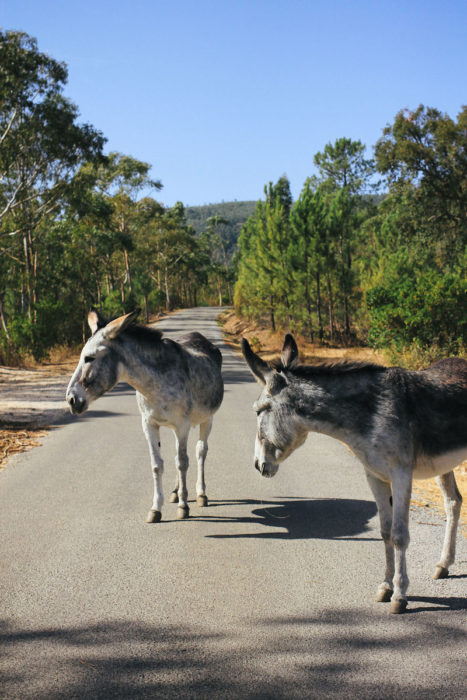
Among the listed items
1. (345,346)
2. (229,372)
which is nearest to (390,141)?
(345,346)

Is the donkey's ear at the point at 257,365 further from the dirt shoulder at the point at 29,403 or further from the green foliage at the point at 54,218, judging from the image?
the green foliage at the point at 54,218

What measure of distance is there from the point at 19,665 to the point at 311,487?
14.8 ft

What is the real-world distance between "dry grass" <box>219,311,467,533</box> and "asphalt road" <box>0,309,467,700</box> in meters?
0.71

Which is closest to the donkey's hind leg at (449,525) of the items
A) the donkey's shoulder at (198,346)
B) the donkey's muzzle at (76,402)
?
the donkey's muzzle at (76,402)

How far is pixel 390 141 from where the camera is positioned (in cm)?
2666

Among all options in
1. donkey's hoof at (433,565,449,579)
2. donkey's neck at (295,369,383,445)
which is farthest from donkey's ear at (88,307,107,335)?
donkey's hoof at (433,565,449,579)

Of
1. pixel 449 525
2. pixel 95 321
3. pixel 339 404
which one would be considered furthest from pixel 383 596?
pixel 95 321

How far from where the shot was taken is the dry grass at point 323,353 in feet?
22.7

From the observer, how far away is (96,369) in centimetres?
549

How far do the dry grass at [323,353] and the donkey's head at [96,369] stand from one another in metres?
2.01

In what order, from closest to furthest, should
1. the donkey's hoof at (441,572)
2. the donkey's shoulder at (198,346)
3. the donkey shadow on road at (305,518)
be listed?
the donkey's hoof at (441,572)
the donkey shadow on road at (305,518)
the donkey's shoulder at (198,346)

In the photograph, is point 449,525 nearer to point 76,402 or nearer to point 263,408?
point 263,408

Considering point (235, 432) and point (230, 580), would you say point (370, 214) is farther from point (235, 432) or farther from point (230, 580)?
point (230, 580)

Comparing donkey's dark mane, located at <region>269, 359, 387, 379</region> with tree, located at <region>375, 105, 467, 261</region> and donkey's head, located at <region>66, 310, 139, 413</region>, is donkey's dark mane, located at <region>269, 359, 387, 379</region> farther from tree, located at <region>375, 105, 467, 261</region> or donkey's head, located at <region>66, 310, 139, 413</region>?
tree, located at <region>375, 105, 467, 261</region>
